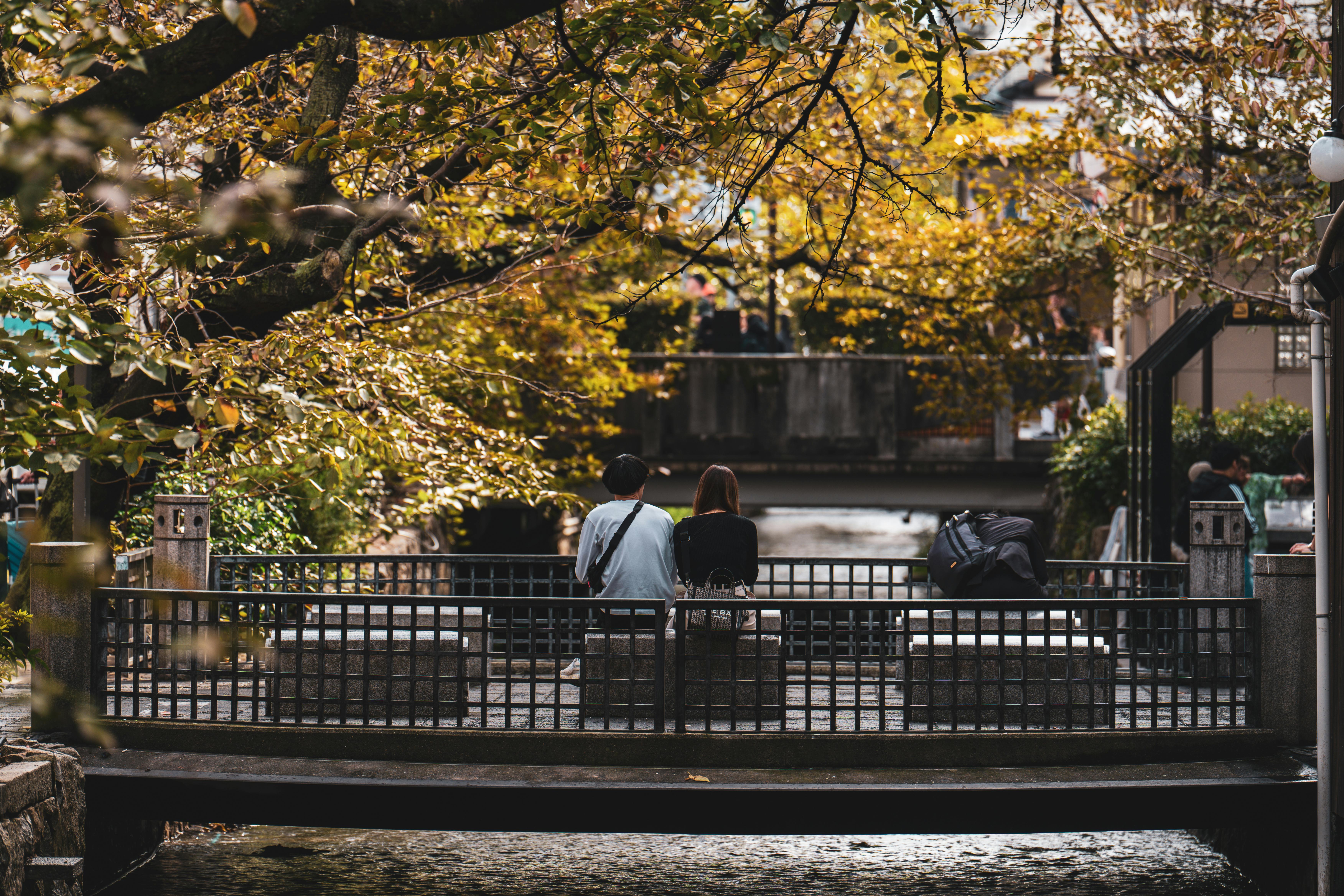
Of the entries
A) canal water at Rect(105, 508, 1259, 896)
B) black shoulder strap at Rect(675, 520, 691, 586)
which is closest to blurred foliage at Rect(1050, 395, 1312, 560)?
canal water at Rect(105, 508, 1259, 896)

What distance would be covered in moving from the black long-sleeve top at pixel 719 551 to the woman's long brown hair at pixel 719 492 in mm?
128

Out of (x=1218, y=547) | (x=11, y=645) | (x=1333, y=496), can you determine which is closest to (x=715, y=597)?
(x=1333, y=496)

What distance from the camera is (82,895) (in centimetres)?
575

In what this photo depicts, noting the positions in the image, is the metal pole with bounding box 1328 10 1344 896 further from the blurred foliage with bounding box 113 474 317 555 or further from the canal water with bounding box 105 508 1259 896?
the blurred foliage with bounding box 113 474 317 555

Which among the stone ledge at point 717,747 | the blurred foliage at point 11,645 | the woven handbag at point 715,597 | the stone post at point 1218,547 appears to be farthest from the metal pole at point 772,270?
the blurred foliage at point 11,645

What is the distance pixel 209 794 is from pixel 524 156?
11.5ft

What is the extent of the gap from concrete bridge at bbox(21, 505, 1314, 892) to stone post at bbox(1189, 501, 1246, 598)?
3.57 ft

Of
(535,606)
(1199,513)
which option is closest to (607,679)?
(535,606)

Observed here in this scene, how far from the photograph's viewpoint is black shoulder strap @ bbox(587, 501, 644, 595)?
704cm

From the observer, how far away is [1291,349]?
Answer: 1970 cm

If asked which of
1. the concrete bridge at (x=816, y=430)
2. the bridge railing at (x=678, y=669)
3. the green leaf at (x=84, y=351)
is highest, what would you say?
the concrete bridge at (x=816, y=430)

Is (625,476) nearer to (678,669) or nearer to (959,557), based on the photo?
(678,669)

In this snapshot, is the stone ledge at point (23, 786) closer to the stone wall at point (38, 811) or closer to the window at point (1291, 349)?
the stone wall at point (38, 811)

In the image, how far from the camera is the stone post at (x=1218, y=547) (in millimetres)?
7668
